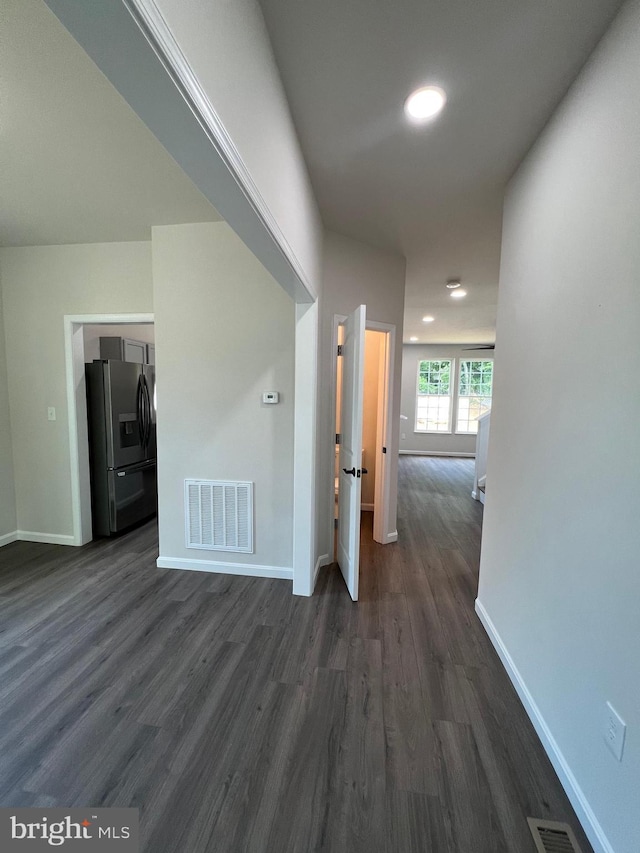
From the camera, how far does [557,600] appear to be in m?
1.39

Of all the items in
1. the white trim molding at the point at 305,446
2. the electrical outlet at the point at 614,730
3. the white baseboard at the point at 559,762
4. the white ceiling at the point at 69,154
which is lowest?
the white baseboard at the point at 559,762

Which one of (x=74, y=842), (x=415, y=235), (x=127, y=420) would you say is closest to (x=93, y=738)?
(x=74, y=842)

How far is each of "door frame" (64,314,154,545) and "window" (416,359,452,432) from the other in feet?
22.2

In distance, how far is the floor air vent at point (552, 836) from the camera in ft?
3.54

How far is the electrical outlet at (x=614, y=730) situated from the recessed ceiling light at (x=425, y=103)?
2362 mm

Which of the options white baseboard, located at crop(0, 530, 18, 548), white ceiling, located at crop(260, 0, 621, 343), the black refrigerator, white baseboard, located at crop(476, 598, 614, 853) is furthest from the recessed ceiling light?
white baseboard, located at crop(0, 530, 18, 548)

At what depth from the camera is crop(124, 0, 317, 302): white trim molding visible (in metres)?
0.58

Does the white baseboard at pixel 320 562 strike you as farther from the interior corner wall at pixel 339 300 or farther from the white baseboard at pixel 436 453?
the white baseboard at pixel 436 453

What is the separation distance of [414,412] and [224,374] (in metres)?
6.62

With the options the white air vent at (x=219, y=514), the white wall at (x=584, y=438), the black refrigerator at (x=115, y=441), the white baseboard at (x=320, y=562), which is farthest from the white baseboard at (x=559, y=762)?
the black refrigerator at (x=115, y=441)

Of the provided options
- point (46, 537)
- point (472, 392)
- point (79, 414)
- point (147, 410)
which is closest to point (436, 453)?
point (472, 392)

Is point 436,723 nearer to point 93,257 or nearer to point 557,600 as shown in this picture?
point 557,600

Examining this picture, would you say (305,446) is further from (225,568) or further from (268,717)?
(268,717)

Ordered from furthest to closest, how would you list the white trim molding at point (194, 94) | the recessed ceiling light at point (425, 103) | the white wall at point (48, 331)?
1. the white wall at point (48, 331)
2. the recessed ceiling light at point (425, 103)
3. the white trim molding at point (194, 94)
